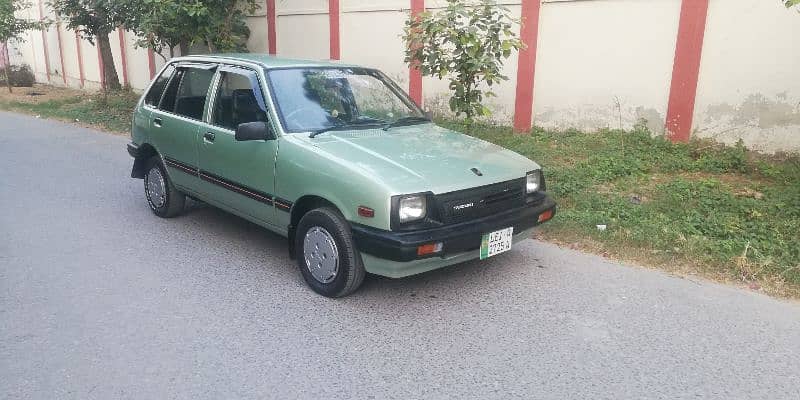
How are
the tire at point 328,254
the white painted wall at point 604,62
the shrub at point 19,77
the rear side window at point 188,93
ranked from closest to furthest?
the tire at point 328,254
the rear side window at point 188,93
the white painted wall at point 604,62
the shrub at point 19,77

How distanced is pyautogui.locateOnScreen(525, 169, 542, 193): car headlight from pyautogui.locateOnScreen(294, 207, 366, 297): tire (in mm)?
1452

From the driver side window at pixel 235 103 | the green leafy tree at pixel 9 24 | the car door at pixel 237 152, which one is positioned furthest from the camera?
the green leafy tree at pixel 9 24

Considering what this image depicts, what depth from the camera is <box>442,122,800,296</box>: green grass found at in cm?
514

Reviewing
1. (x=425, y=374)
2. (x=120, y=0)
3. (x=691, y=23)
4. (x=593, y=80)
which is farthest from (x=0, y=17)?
(x=425, y=374)

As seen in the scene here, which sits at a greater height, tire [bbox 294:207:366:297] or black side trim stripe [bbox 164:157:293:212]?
black side trim stripe [bbox 164:157:293:212]

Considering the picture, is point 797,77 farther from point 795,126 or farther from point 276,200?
point 276,200

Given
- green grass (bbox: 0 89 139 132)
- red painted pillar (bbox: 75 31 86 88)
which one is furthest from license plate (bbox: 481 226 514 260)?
red painted pillar (bbox: 75 31 86 88)

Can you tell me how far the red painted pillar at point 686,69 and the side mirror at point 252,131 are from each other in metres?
5.73

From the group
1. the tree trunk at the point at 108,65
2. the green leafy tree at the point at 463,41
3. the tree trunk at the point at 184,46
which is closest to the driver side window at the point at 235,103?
the green leafy tree at the point at 463,41

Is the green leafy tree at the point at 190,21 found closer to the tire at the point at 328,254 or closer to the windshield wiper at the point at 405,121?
the windshield wiper at the point at 405,121

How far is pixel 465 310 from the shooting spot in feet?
14.1

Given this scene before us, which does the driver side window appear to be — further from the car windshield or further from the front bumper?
the front bumper

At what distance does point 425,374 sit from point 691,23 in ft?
21.1

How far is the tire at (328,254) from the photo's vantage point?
426 cm
